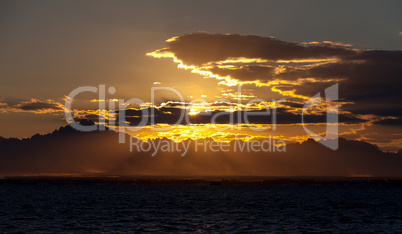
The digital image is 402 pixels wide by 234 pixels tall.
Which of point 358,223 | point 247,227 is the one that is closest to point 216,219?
point 247,227

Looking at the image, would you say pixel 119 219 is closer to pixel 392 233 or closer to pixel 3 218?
pixel 3 218

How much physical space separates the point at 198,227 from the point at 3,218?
141ft

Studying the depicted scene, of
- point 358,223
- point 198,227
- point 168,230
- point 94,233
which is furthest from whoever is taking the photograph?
point 358,223

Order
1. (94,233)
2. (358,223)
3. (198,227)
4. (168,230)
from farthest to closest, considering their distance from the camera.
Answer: (358,223) < (198,227) < (168,230) < (94,233)

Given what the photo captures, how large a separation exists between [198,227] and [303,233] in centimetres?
1867

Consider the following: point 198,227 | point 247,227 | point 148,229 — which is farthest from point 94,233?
point 247,227

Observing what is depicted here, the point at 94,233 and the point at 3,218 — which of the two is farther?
the point at 3,218

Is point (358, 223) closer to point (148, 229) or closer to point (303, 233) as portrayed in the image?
point (303, 233)

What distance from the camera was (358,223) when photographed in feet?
304

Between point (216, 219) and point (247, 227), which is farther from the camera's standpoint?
point (216, 219)

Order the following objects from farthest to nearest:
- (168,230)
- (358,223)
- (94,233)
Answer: (358,223)
(168,230)
(94,233)

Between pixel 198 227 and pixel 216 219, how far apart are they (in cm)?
1670

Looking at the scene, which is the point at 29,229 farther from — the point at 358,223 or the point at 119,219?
the point at 358,223

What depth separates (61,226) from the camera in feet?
265
